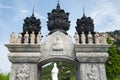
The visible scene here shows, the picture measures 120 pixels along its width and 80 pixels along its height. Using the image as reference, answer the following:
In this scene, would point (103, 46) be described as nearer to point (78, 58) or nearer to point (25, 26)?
point (78, 58)

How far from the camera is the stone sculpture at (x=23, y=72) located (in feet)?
31.5

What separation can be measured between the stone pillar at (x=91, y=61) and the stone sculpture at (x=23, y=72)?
8.27ft

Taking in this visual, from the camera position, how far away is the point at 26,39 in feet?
33.4

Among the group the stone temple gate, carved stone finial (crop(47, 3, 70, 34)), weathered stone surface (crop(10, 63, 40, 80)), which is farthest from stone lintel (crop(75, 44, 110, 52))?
weathered stone surface (crop(10, 63, 40, 80))

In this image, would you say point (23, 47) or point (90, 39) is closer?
point (23, 47)

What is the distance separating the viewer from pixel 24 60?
9875 mm

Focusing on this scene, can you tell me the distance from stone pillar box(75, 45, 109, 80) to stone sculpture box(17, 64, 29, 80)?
252cm

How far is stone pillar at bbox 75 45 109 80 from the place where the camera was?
9703mm

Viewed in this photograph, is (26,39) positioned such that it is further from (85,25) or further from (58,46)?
(85,25)

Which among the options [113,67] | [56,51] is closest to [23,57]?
[56,51]

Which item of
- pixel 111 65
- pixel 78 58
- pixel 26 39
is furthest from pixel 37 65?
pixel 111 65

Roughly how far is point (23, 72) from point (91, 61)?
332 cm

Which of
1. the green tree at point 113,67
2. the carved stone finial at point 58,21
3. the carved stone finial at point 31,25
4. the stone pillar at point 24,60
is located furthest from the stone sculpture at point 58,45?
the green tree at point 113,67

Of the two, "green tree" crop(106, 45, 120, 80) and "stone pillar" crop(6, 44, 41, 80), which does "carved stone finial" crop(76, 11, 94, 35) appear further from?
"green tree" crop(106, 45, 120, 80)
